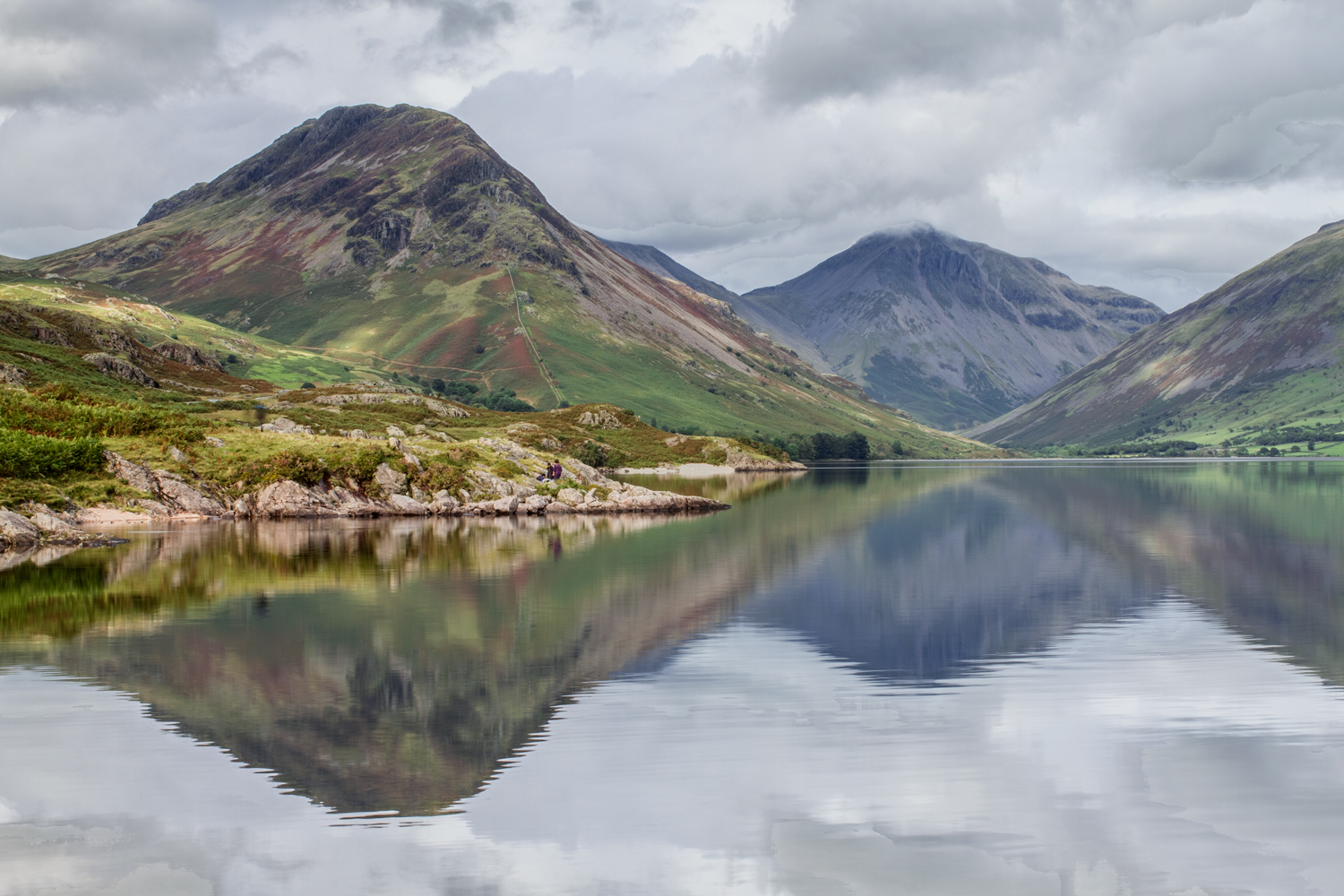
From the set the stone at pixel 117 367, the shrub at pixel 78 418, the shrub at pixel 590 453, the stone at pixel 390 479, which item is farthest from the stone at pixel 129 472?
the shrub at pixel 590 453

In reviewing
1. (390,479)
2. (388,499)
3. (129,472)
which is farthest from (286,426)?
(129,472)

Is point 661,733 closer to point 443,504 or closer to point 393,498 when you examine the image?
point 443,504

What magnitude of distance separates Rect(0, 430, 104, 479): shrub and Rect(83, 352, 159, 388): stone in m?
64.2

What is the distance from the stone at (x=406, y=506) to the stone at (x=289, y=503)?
564cm

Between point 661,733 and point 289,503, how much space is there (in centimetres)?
7300

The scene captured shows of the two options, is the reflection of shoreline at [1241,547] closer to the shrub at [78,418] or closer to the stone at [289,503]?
the stone at [289,503]

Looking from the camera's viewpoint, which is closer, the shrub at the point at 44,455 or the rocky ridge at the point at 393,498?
the shrub at the point at 44,455

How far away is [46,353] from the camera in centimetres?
12700

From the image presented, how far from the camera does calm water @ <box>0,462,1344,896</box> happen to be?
17.0 metres

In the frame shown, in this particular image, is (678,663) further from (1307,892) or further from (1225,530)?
(1225,530)

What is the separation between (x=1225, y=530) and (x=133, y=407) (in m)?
96.2

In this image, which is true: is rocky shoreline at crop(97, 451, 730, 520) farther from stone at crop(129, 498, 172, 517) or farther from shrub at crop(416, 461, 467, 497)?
shrub at crop(416, 461, 467, 497)

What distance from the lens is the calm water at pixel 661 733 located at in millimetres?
17016

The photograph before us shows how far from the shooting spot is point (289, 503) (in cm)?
8856
